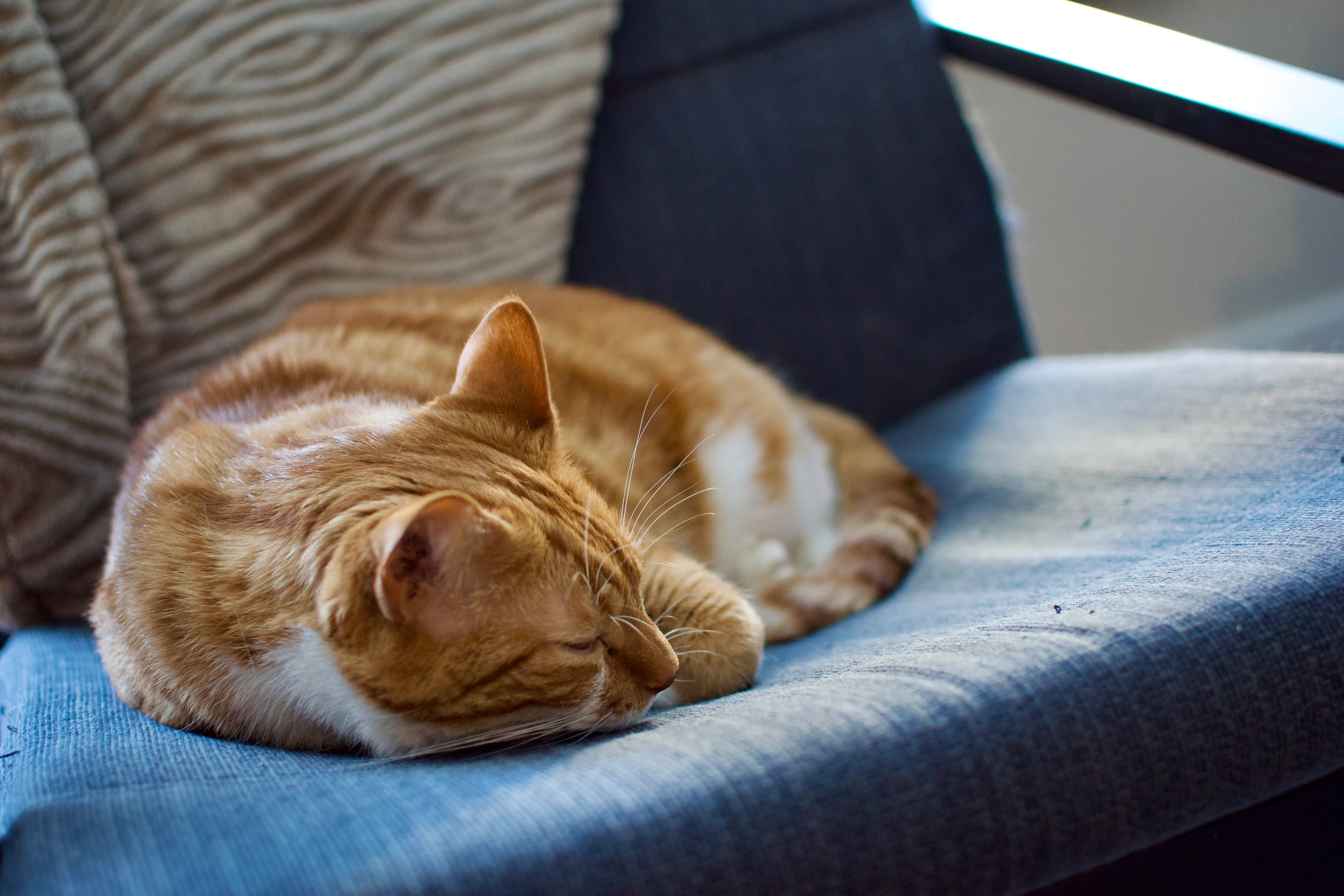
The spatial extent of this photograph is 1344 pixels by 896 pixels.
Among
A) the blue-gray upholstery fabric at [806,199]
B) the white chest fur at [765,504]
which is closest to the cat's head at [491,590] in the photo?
the white chest fur at [765,504]

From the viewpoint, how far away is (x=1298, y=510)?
40.0 inches

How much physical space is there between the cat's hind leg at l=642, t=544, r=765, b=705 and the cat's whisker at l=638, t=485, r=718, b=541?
0.05m

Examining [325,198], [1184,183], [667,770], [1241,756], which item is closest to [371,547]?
[667,770]

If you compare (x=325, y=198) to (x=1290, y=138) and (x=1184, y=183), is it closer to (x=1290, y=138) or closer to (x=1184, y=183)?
(x=1290, y=138)

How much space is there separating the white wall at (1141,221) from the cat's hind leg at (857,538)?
44.7 inches

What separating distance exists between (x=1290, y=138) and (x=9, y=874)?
1.57 meters

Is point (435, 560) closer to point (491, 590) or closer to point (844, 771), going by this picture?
point (491, 590)

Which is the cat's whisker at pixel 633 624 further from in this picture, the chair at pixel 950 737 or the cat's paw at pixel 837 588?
the cat's paw at pixel 837 588

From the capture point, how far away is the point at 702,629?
1.12m

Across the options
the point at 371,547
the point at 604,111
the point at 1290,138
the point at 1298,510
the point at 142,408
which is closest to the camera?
the point at 371,547

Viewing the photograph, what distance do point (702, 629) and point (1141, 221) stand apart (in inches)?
93.7

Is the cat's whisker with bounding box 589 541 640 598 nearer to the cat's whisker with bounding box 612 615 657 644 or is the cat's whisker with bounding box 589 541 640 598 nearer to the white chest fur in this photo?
the cat's whisker with bounding box 612 615 657 644

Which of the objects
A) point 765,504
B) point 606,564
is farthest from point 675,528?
point 606,564

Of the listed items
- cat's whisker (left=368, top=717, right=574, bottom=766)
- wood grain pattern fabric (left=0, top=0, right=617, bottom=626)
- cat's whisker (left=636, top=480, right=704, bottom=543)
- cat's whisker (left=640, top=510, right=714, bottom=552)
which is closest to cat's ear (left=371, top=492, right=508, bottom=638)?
cat's whisker (left=368, top=717, right=574, bottom=766)
